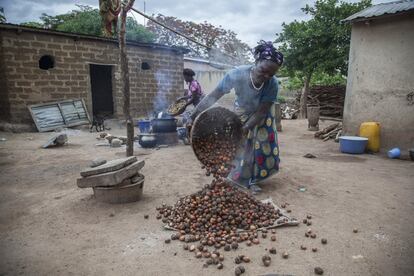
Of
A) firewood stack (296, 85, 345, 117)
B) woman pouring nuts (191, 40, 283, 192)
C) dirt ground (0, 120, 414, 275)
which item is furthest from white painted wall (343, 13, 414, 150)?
firewood stack (296, 85, 345, 117)

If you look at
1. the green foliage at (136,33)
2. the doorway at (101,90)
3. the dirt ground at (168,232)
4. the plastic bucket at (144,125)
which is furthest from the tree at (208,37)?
the dirt ground at (168,232)

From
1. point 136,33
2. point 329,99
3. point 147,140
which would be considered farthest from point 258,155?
point 136,33

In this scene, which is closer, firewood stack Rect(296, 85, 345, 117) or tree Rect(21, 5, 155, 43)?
firewood stack Rect(296, 85, 345, 117)

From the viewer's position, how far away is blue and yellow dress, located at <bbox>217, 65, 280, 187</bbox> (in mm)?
3707

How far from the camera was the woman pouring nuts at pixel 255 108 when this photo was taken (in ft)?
11.3

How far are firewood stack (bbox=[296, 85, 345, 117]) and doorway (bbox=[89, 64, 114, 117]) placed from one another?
9.78 m

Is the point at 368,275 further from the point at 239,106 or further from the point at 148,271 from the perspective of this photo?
the point at 239,106

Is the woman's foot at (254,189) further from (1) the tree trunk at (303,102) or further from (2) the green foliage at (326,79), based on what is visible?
(2) the green foliage at (326,79)

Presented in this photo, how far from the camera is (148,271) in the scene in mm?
2371

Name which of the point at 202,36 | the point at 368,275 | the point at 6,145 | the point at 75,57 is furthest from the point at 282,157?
the point at 202,36

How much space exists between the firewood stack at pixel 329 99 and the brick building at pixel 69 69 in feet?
21.6

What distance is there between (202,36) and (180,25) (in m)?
1.95

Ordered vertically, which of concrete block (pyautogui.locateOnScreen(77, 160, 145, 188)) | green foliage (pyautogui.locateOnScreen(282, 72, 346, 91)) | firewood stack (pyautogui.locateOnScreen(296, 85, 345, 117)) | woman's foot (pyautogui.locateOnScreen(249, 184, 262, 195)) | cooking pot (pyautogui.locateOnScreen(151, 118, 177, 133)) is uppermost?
green foliage (pyautogui.locateOnScreen(282, 72, 346, 91))

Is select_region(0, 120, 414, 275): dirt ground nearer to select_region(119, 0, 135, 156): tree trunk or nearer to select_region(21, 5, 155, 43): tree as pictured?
select_region(119, 0, 135, 156): tree trunk
